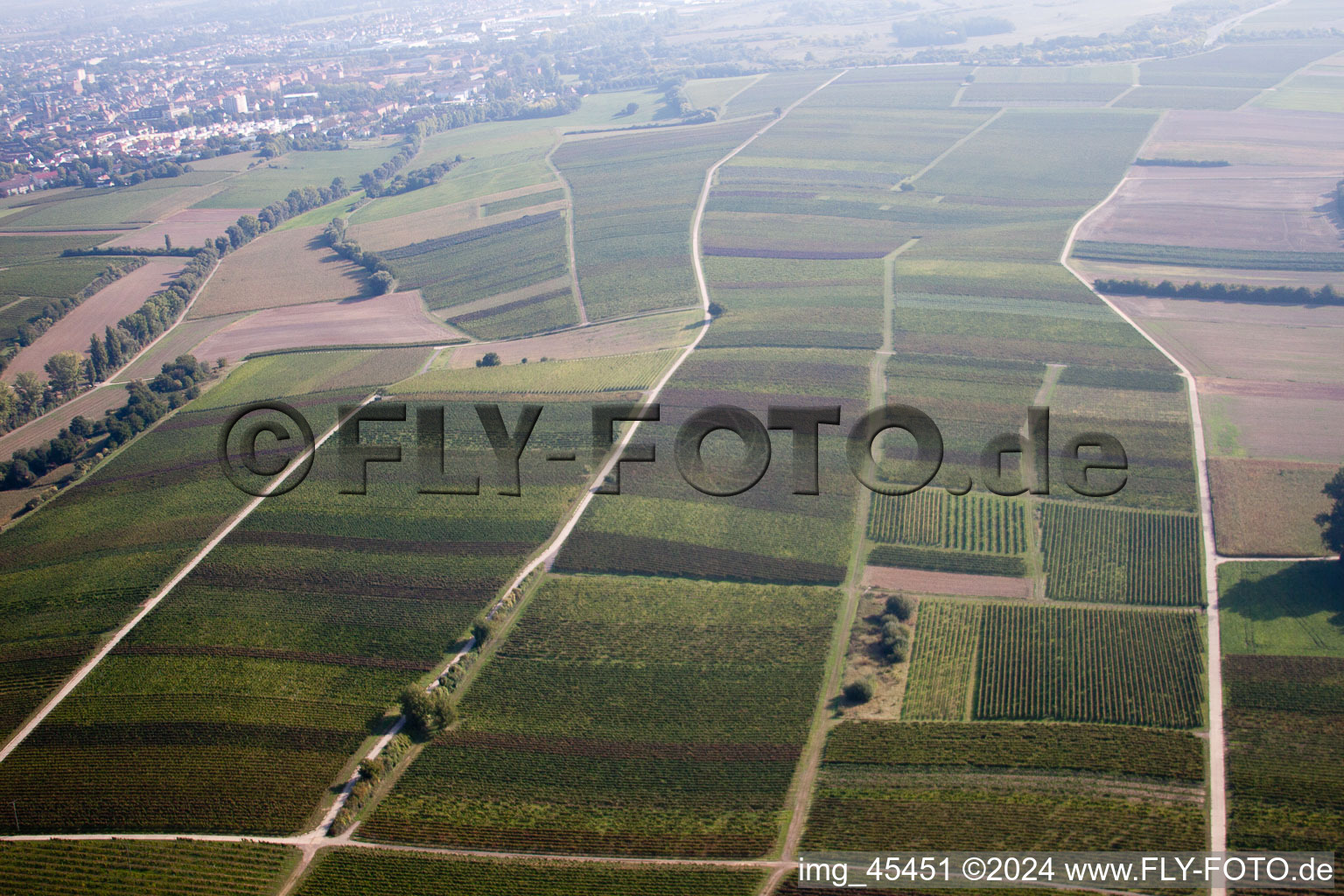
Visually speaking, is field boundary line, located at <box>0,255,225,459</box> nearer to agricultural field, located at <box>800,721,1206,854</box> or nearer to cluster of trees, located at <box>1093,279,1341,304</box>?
agricultural field, located at <box>800,721,1206,854</box>

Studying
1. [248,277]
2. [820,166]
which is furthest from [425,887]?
[820,166]

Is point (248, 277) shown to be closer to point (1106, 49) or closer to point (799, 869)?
point (799, 869)

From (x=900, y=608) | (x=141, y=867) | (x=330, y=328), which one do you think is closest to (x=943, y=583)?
(x=900, y=608)

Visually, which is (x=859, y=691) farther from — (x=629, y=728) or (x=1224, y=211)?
(x=1224, y=211)

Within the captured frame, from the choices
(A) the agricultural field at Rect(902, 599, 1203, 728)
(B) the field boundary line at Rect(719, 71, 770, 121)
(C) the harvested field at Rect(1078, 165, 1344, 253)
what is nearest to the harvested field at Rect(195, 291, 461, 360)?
(A) the agricultural field at Rect(902, 599, 1203, 728)

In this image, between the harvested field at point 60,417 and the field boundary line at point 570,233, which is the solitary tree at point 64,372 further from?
the field boundary line at point 570,233

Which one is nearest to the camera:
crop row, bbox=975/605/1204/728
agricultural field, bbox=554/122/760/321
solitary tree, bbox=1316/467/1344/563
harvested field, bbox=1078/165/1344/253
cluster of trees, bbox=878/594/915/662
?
crop row, bbox=975/605/1204/728
